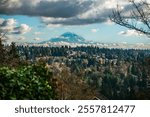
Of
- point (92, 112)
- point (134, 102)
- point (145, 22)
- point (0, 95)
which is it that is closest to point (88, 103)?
point (92, 112)

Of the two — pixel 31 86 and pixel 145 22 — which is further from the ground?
pixel 145 22

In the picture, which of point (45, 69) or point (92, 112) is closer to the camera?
point (92, 112)

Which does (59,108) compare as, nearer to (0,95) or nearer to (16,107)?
(16,107)

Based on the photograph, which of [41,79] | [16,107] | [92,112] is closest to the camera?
[92,112]

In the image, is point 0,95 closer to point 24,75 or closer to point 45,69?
point 24,75

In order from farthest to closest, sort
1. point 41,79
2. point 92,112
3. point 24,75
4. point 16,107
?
point 41,79 → point 24,75 → point 16,107 → point 92,112

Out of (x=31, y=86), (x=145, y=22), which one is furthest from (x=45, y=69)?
(x=145, y=22)
